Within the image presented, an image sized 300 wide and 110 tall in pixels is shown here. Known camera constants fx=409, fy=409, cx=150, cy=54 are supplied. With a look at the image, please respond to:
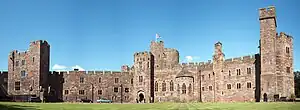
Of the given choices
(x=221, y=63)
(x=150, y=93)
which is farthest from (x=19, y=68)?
(x=221, y=63)

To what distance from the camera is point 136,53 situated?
75062 millimetres

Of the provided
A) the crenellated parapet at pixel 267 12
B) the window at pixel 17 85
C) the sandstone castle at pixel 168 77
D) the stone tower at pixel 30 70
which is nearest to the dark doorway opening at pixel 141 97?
the sandstone castle at pixel 168 77

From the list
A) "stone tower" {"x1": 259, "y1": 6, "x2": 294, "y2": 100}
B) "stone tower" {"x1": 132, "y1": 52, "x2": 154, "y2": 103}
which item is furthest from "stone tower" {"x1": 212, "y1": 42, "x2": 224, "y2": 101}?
"stone tower" {"x1": 132, "y1": 52, "x2": 154, "y2": 103}

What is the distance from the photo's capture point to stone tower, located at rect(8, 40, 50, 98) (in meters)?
69.3

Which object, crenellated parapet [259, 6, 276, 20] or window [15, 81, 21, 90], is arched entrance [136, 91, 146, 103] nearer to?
window [15, 81, 21, 90]

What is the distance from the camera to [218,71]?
64.1 meters

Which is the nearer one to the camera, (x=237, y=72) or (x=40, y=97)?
(x=237, y=72)

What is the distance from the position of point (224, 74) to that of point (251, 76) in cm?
551

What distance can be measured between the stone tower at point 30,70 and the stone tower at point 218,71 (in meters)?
28.7

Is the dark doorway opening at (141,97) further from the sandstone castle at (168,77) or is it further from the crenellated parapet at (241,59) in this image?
the crenellated parapet at (241,59)

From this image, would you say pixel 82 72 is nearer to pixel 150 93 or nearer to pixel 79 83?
pixel 79 83

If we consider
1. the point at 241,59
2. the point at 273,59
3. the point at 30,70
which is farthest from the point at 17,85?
the point at 273,59

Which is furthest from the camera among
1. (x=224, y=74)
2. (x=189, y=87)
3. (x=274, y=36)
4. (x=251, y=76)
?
(x=189, y=87)

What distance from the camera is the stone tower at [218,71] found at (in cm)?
6353
